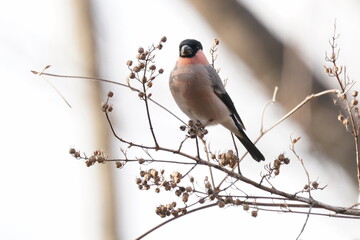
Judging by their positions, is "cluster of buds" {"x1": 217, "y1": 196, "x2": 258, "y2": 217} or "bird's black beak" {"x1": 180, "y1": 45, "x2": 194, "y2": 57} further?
"bird's black beak" {"x1": 180, "y1": 45, "x2": 194, "y2": 57}

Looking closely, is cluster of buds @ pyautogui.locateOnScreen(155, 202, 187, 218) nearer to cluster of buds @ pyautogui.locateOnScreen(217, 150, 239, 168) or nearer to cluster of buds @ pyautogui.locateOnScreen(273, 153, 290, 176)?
cluster of buds @ pyautogui.locateOnScreen(217, 150, 239, 168)

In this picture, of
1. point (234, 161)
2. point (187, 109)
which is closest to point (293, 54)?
point (187, 109)

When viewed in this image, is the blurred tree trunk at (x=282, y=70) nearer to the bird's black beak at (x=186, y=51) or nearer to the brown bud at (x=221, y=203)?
the bird's black beak at (x=186, y=51)

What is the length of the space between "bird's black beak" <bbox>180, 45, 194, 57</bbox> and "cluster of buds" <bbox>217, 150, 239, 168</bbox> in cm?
161

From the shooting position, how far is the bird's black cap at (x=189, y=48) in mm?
4027

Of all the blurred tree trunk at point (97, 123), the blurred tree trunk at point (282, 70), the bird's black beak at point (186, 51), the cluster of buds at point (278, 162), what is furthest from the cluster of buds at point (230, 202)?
the blurred tree trunk at point (97, 123)

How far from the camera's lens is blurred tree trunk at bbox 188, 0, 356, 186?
14.6 feet

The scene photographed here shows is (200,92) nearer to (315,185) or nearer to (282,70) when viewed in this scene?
(282,70)

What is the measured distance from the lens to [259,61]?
5.16m

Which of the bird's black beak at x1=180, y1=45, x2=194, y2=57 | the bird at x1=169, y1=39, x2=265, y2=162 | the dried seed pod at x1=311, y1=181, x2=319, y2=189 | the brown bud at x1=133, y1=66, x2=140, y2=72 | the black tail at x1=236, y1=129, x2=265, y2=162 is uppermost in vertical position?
the bird's black beak at x1=180, y1=45, x2=194, y2=57

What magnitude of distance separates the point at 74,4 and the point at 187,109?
3.98 m

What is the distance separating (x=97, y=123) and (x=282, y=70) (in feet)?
9.45

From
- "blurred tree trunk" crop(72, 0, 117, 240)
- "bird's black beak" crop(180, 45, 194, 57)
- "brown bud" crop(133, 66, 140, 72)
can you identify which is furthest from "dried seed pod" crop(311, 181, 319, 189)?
"blurred tree trunk" crop(72, 0, 117, 240)

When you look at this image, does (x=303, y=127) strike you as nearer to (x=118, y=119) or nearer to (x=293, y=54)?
(x=293, y=54)
